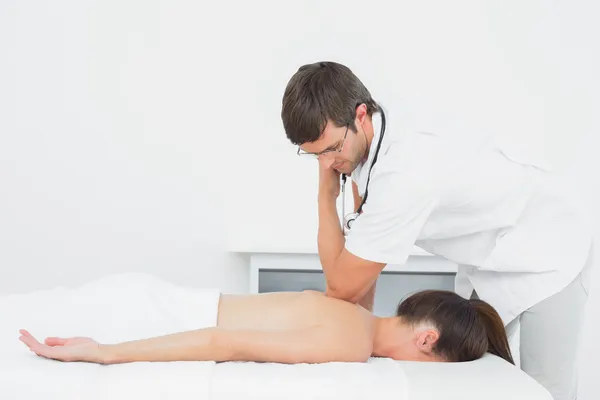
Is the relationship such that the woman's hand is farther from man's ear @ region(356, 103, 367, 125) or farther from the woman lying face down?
man's ear @ region(356, 103, 367, 125)

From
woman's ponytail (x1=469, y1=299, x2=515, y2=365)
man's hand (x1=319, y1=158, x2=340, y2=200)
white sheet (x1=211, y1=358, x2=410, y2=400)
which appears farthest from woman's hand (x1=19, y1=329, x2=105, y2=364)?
woman's ponytail (x1=469, y1=299, x2=515, y2=365)

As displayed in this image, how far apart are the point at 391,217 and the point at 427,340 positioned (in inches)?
13.4

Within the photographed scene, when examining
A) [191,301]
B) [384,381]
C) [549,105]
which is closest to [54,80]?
[191,301]

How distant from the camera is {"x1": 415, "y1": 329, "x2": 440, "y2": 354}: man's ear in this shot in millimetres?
1826

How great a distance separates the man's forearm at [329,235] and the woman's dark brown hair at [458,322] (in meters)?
0.22

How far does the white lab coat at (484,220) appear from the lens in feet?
5.64

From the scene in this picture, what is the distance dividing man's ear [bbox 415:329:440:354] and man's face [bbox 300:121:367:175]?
0.43 metres

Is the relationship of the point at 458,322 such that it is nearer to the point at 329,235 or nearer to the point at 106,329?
the point at 329,235

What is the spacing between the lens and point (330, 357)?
1.68 m

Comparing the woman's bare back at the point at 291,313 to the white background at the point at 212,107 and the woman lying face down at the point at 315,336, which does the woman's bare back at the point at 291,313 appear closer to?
the woman lying face down at the point at 315,336

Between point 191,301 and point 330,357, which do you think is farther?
point 191,301

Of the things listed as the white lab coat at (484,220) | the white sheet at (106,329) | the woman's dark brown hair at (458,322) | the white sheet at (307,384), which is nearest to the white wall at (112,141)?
the white sheet at (106,329)

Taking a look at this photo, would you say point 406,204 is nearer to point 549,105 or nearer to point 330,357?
point 330,357

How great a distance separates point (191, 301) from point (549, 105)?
196 cm
